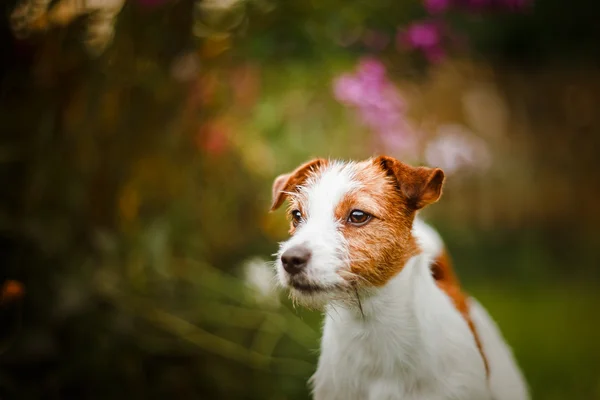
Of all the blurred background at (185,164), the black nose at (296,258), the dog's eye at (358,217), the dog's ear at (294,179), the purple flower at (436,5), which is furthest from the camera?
the blurred background at (185,164)

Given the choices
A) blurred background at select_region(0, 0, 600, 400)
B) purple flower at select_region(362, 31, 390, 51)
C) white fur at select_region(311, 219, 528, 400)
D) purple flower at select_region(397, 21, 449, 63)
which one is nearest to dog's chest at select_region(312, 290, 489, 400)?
white fur at select_region(311, 219, 528, 400)

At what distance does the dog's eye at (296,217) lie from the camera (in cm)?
137

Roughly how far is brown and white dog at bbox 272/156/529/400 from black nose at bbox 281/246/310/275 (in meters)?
0.02

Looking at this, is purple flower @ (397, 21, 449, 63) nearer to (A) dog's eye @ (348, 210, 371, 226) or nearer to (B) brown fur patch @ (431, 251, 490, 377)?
(B) brown fur patch @ (431, 251, 490, 377)

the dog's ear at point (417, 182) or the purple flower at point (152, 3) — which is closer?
the dog's ear at point (417, 182)

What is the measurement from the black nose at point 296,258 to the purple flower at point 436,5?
1249 millimetres

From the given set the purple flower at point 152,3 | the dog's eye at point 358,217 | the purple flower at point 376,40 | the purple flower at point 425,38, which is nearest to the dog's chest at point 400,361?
the dog's eye at point 358,217

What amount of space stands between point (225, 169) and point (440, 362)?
1.60 metres

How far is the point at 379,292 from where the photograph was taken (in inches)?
53.6

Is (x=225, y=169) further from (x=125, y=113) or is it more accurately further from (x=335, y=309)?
(x=335, y=309)

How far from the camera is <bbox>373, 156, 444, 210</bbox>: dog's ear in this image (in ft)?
4.13

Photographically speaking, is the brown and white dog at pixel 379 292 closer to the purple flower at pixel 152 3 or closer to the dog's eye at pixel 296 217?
the dog's eye at pixel 296 217

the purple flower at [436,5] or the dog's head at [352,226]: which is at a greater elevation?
the purple flower at [436,5]

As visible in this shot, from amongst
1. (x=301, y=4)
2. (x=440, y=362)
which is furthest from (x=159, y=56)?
(x=440, y=362)
